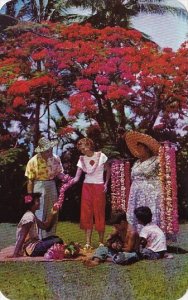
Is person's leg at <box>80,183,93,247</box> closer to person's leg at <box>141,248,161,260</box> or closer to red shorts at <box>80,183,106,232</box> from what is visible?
red shorts at <box>80,183,106,232</box>

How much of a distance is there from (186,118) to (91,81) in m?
0.64

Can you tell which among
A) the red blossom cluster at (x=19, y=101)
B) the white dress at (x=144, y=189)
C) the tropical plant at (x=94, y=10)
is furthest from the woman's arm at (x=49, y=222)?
the tropical plant at (x=94, y=10)

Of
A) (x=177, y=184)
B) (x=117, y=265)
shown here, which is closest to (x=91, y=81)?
(x=177, y=184)

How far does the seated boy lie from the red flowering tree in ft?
1.75

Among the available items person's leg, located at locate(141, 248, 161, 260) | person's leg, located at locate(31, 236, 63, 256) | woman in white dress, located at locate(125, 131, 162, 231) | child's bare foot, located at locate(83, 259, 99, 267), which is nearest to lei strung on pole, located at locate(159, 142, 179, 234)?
woman in white dress, located at locate(125, 131, 162, 231)

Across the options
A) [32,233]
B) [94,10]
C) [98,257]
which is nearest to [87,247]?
[98,257]

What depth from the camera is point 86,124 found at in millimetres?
4215

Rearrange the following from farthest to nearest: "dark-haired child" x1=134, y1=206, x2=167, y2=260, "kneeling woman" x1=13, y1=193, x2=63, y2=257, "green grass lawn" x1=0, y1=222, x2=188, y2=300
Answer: "kneeling woman" x1=13, y1=193, x2=63, y2=257
"dark-haired child" x1=134, y1=206, x2=167, y2=260
"green grass lawn" x1=0, y1=222, x2=188, y2=300

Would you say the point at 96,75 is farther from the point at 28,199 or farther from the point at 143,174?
the point at 28,199

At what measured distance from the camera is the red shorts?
421cm

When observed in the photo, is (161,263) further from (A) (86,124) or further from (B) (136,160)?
(A) (86,124)

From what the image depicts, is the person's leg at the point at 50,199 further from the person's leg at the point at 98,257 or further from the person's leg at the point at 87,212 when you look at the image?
the person's leg at the point at 98,257

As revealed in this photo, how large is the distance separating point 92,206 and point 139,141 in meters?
0.51

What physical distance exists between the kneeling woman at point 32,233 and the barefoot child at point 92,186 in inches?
7.9
